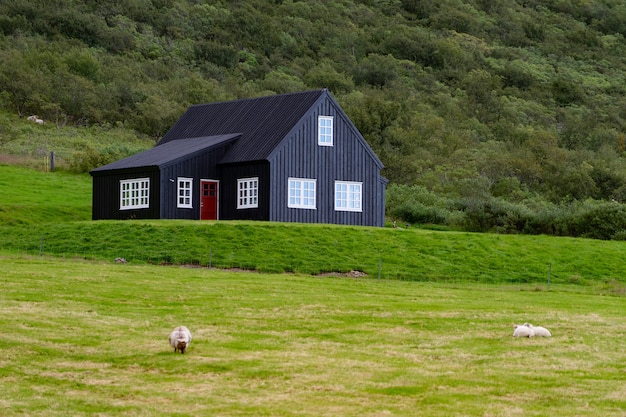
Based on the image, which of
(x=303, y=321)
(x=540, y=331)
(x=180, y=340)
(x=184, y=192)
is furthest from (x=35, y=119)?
(x=180, y=340)

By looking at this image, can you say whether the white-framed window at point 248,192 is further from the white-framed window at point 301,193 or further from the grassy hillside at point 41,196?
the grassy hillside at point 41,196

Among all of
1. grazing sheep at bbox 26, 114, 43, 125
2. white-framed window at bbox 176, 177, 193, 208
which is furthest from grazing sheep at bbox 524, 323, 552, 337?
grazing sheep at bbox 26, 114, 43, 125

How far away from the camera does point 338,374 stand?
78.0 feet

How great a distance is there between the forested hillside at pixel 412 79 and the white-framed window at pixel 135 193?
16.4m

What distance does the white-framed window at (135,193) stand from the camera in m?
58.0

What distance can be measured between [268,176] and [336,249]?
910 centimetres

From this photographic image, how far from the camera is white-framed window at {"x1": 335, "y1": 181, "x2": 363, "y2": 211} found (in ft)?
194

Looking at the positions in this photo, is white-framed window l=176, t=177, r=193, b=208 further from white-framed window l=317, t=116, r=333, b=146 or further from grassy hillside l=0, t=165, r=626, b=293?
white-framed window l=317, t=116, r=333, b=146

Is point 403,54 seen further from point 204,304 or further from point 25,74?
point 204,304

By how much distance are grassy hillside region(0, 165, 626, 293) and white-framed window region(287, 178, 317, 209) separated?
15.5 ft

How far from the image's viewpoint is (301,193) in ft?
190

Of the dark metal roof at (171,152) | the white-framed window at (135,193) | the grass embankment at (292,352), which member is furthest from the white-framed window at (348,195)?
the grass embankment at (292,352)

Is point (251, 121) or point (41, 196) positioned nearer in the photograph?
point (251, 121)

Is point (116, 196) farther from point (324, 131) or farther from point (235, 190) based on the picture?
point (324, 131)
